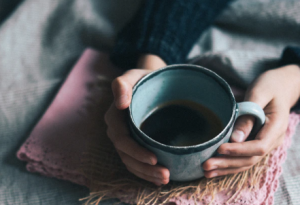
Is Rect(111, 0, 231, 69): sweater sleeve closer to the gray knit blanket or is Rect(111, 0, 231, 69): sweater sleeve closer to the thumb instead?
the gray knit blanket

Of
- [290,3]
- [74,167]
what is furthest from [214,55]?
[74,167]

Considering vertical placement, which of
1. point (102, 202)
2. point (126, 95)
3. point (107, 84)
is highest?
point (126, 95)

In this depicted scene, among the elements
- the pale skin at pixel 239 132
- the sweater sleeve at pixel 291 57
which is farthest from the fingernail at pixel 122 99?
the sweater sleeve at pixel 291 57

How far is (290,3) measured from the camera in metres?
0.66

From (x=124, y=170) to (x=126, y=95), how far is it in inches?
6.7

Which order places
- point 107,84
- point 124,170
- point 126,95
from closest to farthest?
point 126,95, point 124,170, point 107,84

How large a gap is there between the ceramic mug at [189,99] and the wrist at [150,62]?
105mm

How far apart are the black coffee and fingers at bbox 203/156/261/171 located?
0.15 ft

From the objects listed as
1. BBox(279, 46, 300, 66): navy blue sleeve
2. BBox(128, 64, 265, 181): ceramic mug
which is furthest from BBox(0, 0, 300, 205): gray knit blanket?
BBox(128, 64, 265, 181): ceramic mug

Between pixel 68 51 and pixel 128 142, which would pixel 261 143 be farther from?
pixel 68 51

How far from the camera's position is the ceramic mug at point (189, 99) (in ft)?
1.27

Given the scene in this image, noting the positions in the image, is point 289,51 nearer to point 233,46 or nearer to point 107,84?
point 233,46

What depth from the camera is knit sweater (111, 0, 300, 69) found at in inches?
25.4

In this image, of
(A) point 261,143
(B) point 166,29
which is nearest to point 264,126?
(A) point 261,143
